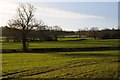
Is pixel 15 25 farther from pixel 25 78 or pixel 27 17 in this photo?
pixel 25 78

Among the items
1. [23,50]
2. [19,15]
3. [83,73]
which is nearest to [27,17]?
[19,15]

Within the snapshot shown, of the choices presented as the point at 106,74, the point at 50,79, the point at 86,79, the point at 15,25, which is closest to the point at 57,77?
the point at 50,79

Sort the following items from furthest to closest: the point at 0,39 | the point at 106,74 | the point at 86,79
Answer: the point at 0,39 → the point at 106,74 → the point at 86,79

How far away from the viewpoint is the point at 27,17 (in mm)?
70750

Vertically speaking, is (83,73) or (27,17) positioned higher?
(27,17)

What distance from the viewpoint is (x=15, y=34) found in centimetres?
7175

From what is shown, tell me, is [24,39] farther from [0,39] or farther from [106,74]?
[106,74]

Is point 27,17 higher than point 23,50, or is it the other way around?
point 27,17

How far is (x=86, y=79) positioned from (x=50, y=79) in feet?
8.83

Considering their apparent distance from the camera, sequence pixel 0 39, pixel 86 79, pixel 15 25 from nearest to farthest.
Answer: pixel 86 79
pixel 15 25
pixel 0 39

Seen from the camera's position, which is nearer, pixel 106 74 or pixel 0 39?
pixel 106 74

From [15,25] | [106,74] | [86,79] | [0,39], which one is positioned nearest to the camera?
[86,79]

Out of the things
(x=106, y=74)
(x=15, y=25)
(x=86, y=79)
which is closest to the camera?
(x=86, y=79)

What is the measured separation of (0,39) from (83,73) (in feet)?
292
